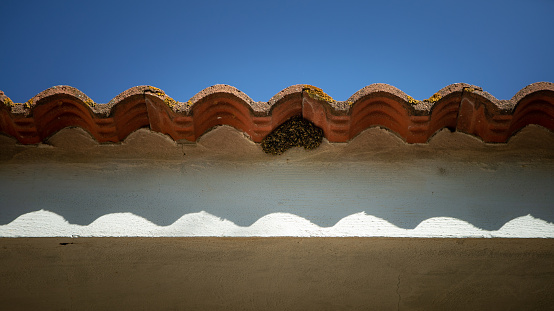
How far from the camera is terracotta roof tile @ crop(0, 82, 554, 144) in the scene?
244cm

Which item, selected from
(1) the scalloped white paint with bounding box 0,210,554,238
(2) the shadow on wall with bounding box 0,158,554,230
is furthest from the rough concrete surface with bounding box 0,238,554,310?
(2) the shadow on wall with bounding box 0,158,554,230

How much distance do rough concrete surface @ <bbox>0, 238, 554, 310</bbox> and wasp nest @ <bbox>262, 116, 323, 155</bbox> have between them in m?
0.63

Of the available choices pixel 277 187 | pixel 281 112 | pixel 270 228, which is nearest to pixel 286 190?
pixel 277 187

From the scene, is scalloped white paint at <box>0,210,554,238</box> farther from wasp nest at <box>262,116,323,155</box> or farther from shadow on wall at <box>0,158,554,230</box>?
wasp nest at <box>262,116,323,155</box>

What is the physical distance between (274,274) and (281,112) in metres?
0.97

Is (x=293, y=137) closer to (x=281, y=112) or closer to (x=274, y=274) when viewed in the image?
(x=281, y=112)

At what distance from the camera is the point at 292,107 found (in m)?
2.51

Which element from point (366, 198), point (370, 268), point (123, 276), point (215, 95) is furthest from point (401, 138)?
point (123, 276)

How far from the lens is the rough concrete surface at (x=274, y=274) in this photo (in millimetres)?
2256

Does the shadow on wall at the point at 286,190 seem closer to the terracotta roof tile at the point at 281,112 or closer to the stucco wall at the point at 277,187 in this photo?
the stucco wall at the point at 277,187

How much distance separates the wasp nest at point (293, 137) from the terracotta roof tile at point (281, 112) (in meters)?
0.04

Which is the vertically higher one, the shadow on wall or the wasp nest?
the wasp nest

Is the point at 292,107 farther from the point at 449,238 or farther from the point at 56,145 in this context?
the point at 56,145

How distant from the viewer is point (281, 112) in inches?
98.6
